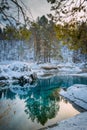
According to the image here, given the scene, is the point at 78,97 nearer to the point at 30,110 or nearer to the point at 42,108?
the point at 42,108

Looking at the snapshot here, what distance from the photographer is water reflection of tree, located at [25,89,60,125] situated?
15.3 m

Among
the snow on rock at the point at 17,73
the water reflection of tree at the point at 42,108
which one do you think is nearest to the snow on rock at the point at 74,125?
the water reflection of tree at the point at 42,108

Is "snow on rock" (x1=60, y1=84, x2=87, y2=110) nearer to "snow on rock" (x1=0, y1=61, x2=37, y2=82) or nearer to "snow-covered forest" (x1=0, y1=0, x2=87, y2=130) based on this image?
"snow-covered forest" (x1=0, y1=0, x2=87, y2=130)

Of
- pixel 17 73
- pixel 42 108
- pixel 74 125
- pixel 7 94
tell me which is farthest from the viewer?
pixel 17 73

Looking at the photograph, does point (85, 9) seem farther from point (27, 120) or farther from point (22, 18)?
point (27, 120)

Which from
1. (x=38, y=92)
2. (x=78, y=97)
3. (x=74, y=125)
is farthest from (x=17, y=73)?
(x=74, y=125)

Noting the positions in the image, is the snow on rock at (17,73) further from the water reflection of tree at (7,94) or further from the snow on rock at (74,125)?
the snow on rock at (74,125)

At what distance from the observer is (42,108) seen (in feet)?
58.5

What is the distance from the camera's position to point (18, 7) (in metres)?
6.53

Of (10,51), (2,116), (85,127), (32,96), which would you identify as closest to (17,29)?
(85,127)

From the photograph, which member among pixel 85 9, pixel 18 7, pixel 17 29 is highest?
pixel 85 9

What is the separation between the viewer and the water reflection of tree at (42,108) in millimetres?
15320

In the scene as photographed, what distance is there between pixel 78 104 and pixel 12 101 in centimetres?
647

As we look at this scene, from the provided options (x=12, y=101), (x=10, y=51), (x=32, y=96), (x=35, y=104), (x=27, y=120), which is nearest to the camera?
(x=27, y=120)
